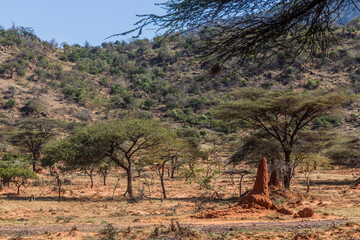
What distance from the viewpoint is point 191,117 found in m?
56.8

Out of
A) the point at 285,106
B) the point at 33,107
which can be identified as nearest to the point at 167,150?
the point at 285,106

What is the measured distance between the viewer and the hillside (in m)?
52.7

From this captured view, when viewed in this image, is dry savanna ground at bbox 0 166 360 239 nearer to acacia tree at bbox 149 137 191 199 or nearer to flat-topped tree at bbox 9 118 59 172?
acacia tree at bbox 149 137 191 199

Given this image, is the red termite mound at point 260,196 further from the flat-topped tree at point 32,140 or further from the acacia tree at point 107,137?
the flat-topped tree at point 32,140

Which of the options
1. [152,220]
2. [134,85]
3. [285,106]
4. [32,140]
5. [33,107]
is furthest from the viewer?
[134,85]

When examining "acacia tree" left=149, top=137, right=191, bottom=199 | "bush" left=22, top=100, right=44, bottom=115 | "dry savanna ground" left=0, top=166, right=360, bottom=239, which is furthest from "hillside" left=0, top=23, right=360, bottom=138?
"dry savanna ground" left=0, top=166, right=360, bottom=239

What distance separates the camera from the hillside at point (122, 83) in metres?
52.7

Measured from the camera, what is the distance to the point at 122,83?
2827 inches

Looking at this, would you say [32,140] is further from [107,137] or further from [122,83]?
[122,83]

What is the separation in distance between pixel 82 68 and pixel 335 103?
65.4m

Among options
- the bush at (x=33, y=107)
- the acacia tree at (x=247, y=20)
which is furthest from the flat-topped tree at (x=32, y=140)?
the acacia tree at (x=247, y=20)

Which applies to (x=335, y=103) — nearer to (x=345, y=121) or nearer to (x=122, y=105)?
(x=345, y=121)

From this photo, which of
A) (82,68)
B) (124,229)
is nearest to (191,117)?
(82,68)

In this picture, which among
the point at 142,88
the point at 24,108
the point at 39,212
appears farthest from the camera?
the point at 142,88
